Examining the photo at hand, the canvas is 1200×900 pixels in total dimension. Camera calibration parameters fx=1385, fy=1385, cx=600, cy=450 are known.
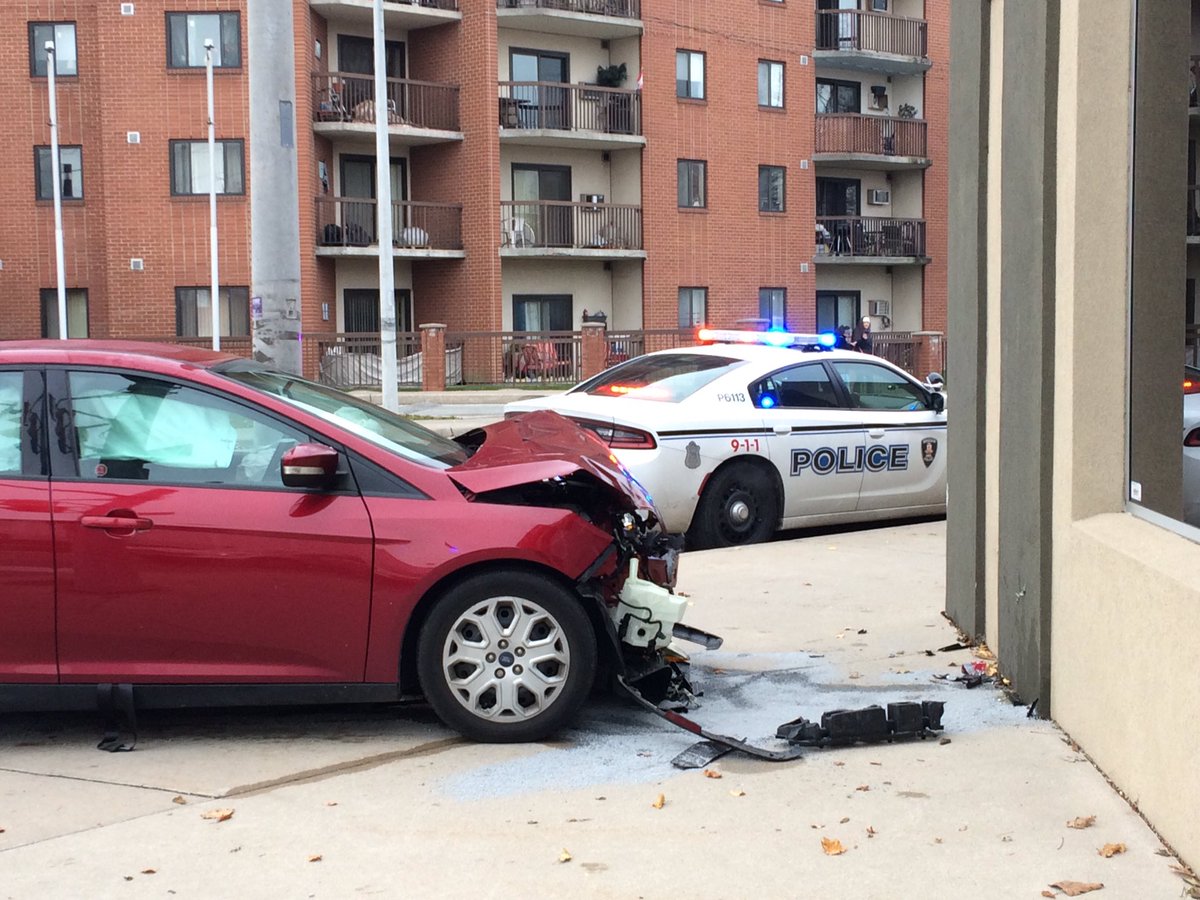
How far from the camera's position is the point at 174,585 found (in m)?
5.27

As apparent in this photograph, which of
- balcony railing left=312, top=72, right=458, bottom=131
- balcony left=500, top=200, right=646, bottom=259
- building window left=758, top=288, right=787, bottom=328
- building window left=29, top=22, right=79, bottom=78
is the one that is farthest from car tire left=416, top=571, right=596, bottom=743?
building window left=758, top=288, right=787, bottom=328

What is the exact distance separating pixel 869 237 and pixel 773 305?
172 inches

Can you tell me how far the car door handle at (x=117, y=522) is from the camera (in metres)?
5.25

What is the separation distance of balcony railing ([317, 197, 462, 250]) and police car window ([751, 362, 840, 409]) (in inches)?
972

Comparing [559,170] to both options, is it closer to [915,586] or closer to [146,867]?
[915,586]

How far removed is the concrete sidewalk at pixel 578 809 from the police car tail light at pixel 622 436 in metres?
3.53

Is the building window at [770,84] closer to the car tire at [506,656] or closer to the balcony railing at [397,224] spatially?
the balcony railing at [397,224]

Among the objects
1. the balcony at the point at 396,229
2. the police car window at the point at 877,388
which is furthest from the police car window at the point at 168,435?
the balcony at the point at 396,229

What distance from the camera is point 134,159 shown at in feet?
109

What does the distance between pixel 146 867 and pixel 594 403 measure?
21.1 ft

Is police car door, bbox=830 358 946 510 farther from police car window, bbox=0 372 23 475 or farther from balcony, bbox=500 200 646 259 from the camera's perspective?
balcony, bbox=500 200 646 259

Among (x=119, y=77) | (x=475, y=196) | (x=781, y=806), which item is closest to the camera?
(x=781, y=806)

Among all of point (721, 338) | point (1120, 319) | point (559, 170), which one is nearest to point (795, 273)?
point (559, 170)

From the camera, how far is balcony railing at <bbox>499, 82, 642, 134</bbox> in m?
35.9
